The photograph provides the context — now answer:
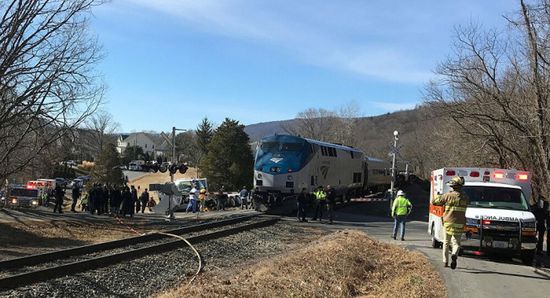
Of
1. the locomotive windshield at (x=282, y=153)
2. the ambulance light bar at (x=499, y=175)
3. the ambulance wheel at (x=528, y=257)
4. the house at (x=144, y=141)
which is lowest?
the ambulance wheel at (x=528, y=257)

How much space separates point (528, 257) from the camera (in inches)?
547

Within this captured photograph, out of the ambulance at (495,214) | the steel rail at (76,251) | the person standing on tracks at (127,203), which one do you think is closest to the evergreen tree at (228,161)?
the person standing on tracks at (127,203)

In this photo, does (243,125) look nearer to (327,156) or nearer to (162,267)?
(327,156)

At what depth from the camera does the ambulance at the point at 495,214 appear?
13547 millimetres

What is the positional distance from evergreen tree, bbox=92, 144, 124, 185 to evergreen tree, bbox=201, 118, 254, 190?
23.6 meters

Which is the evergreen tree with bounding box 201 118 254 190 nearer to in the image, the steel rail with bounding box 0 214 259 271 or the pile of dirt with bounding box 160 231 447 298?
the steel rail with bounding box 0 214 259 271

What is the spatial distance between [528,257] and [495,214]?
137 cm

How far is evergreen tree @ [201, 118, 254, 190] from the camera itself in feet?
240

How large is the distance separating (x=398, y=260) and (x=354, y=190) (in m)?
31.6

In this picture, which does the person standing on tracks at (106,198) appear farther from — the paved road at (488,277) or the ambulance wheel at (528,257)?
the ambulance wheel at (528,257)

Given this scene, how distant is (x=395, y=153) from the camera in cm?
2986

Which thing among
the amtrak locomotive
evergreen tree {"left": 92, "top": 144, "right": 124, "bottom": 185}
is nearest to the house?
evergreen tree {"left": 92, "top": 144, "right": 124, "bottom": 185}

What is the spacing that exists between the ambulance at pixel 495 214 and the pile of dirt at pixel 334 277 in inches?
56.8

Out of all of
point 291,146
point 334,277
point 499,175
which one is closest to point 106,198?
point 291,146
